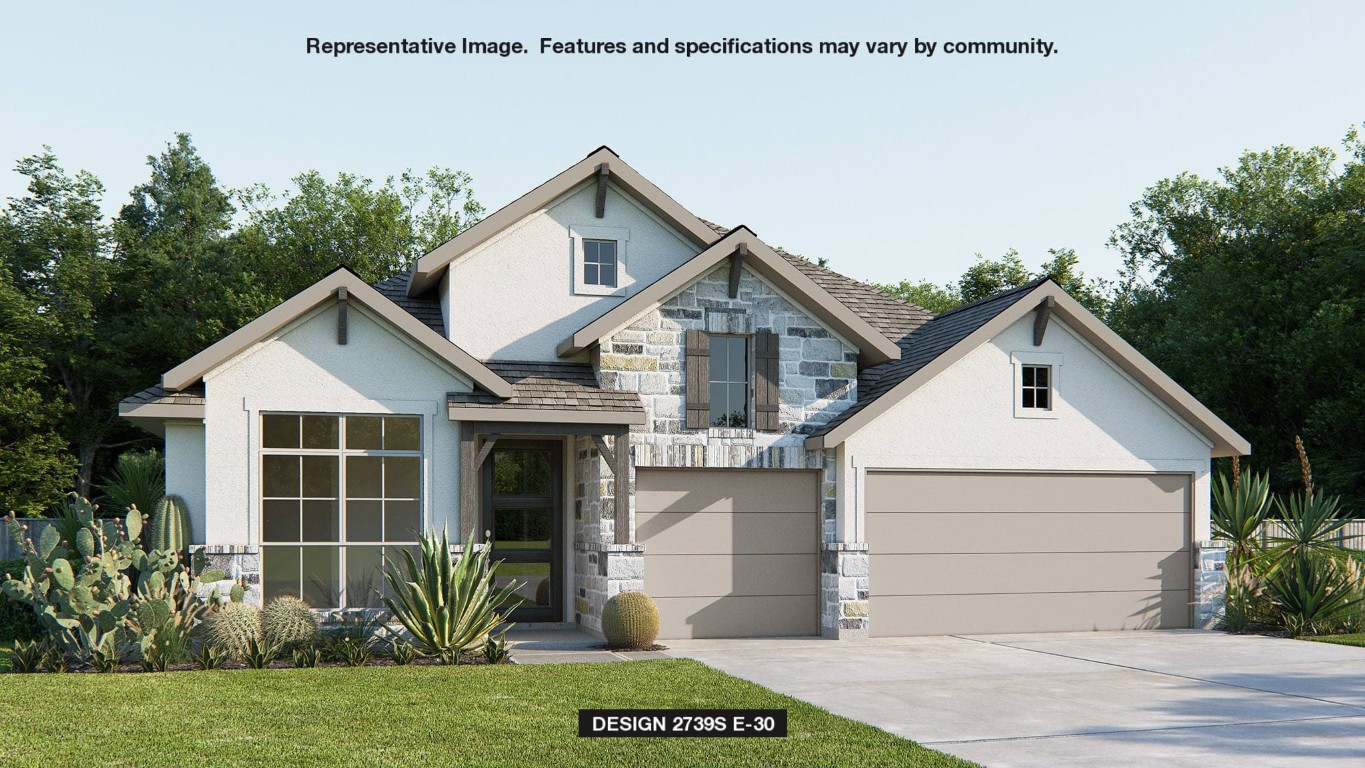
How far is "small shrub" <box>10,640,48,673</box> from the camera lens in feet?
40.1

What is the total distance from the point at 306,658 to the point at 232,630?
849 millimetres

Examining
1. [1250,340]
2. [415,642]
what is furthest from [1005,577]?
[1250,340]

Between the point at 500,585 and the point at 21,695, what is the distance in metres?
6.96

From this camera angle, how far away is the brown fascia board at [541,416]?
1452 cm

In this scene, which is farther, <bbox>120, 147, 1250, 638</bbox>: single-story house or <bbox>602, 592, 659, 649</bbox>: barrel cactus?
<bbox>120, 147, 1250, 638</bbox>: single-story house

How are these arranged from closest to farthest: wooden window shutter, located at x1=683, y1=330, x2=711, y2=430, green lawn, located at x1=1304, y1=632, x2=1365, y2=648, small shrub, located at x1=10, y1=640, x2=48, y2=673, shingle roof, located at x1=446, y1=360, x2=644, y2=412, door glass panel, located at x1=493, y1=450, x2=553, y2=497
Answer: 1. small shrub, located at x1=10, y1=640, x2=48, y2=673
2. shingle roof, located at x1=446, y1=360, x2=644, y2=412
3. green lawn, located at x1=1304, y1=632, x2=1365, y2=648
4. wooden window shutter, located at x1=683, y1=330, x2=711, y2=430
5. door glass panel, located at x1=493, y1=450, x2=553, y2=497

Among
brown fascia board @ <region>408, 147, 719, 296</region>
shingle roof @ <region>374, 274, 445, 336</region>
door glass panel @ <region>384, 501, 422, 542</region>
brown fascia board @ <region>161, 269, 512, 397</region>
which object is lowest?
door glass panel @ <region>384, 501, 422, 542</region>

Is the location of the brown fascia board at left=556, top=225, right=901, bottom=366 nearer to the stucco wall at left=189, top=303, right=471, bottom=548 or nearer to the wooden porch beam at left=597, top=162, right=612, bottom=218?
the wooden porch beam at left=597, top=162, right=612, bottom=218

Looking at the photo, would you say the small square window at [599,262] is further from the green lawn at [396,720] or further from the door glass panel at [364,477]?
the green lawn at [396,720]

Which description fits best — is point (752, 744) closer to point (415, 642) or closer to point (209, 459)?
point (415, 642)

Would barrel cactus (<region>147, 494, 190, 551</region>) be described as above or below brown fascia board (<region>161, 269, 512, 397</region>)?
below

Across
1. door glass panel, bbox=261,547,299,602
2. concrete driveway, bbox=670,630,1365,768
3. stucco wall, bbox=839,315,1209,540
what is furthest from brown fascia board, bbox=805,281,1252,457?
door glass panel, bbox=261,547,299,602

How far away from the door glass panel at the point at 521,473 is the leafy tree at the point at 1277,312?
2234cm

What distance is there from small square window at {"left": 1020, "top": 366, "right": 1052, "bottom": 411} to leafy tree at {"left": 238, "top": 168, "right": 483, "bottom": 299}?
88.9ft
